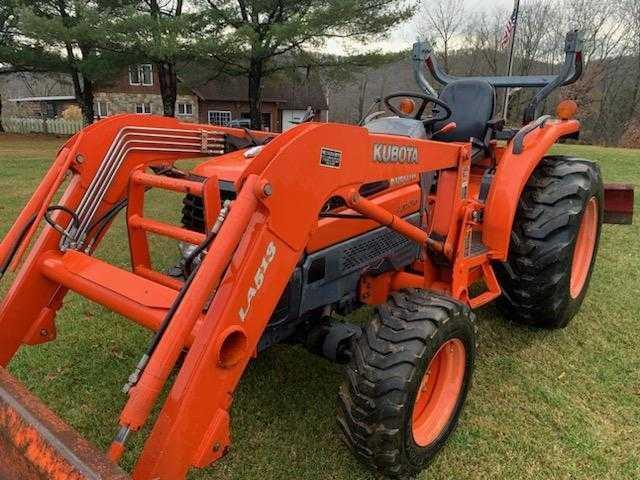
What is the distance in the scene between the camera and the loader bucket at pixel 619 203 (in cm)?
477

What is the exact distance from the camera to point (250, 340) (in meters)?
1.90

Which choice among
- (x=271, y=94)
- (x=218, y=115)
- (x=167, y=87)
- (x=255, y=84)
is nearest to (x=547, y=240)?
(x=255, y=84)

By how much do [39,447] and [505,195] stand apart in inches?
103

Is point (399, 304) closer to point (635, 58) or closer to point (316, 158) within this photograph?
point (316, 158)

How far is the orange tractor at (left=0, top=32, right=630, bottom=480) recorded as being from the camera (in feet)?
5.78

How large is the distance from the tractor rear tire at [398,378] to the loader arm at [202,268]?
415mm

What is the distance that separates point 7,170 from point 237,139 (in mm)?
10669

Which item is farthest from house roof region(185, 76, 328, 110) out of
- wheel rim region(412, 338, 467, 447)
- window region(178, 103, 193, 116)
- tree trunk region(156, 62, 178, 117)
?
wheel rim region(412, 338, 467, 447)

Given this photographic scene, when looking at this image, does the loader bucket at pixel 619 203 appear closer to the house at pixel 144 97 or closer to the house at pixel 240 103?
the house at pixel 240 103

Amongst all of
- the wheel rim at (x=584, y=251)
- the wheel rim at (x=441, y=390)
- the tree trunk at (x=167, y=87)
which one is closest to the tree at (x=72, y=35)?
the tree trunk at (x=167, y=87)

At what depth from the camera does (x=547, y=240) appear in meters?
3.45

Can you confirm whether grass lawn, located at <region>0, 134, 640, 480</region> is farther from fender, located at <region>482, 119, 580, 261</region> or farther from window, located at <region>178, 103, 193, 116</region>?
window, located at <region>178, 103, 193, 116</region>

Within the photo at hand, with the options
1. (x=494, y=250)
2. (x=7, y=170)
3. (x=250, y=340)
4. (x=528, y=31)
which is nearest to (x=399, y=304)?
(x=250, y=340)

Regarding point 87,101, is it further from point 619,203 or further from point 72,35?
point 619,203
